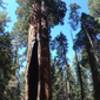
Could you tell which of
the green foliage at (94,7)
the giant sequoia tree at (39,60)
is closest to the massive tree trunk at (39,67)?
the giant sequoia tree at (39,60)

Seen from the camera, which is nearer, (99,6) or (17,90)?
(99,6)

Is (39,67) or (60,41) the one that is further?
Result: (60,41)

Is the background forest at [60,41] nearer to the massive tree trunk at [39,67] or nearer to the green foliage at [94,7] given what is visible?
the green foliage at [94,7]

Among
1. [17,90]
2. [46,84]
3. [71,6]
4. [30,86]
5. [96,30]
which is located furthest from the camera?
[17,90]

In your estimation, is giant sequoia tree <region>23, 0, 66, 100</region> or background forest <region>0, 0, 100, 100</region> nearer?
giant sequoia tree <region>23, 0, 66, 100</region>

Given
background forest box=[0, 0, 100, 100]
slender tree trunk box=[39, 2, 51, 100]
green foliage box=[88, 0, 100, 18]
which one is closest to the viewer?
slender tree trunk box=[39, 2, 51, 100]

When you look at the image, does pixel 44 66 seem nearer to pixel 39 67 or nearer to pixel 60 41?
pixel 39 67

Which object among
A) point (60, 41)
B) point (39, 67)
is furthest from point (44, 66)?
point (60, 41)

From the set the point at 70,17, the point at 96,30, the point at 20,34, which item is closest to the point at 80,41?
the point at 96,30

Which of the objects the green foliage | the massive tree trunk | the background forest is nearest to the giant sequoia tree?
the massive tree trunk

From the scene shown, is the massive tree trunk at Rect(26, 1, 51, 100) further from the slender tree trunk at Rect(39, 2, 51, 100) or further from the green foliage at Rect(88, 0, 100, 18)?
the green foliage at Rect(88, 0, 100, 18)

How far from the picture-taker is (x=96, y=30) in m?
30.7

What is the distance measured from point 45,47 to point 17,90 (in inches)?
1509

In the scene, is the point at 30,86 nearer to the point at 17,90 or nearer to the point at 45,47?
the point at 45,47
